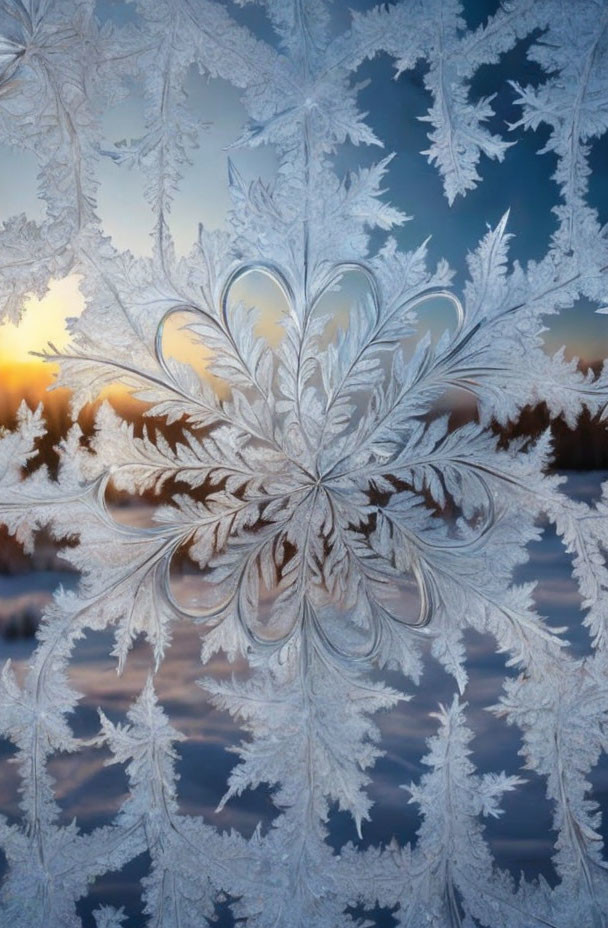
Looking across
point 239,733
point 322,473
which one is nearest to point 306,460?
point 322,473

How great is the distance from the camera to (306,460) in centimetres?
130

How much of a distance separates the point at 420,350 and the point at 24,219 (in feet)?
1.79

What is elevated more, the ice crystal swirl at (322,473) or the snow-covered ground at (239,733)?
the ice crystal swirl at (322,473)

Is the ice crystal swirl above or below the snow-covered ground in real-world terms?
above

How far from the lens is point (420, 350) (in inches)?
51.0

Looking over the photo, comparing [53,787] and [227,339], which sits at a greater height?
[227,339]

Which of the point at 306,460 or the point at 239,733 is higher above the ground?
the point at 306,460

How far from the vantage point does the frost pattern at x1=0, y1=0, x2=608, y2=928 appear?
127 cm

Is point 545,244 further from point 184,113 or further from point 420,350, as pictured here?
point 184,113

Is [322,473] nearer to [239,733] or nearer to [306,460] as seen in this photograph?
[306,460]

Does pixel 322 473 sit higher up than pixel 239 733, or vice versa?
pixel 322 473

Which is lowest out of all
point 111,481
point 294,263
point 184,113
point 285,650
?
point 285,650

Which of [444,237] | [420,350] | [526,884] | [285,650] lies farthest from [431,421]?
[526,884]

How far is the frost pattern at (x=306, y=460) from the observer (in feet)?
4.17
